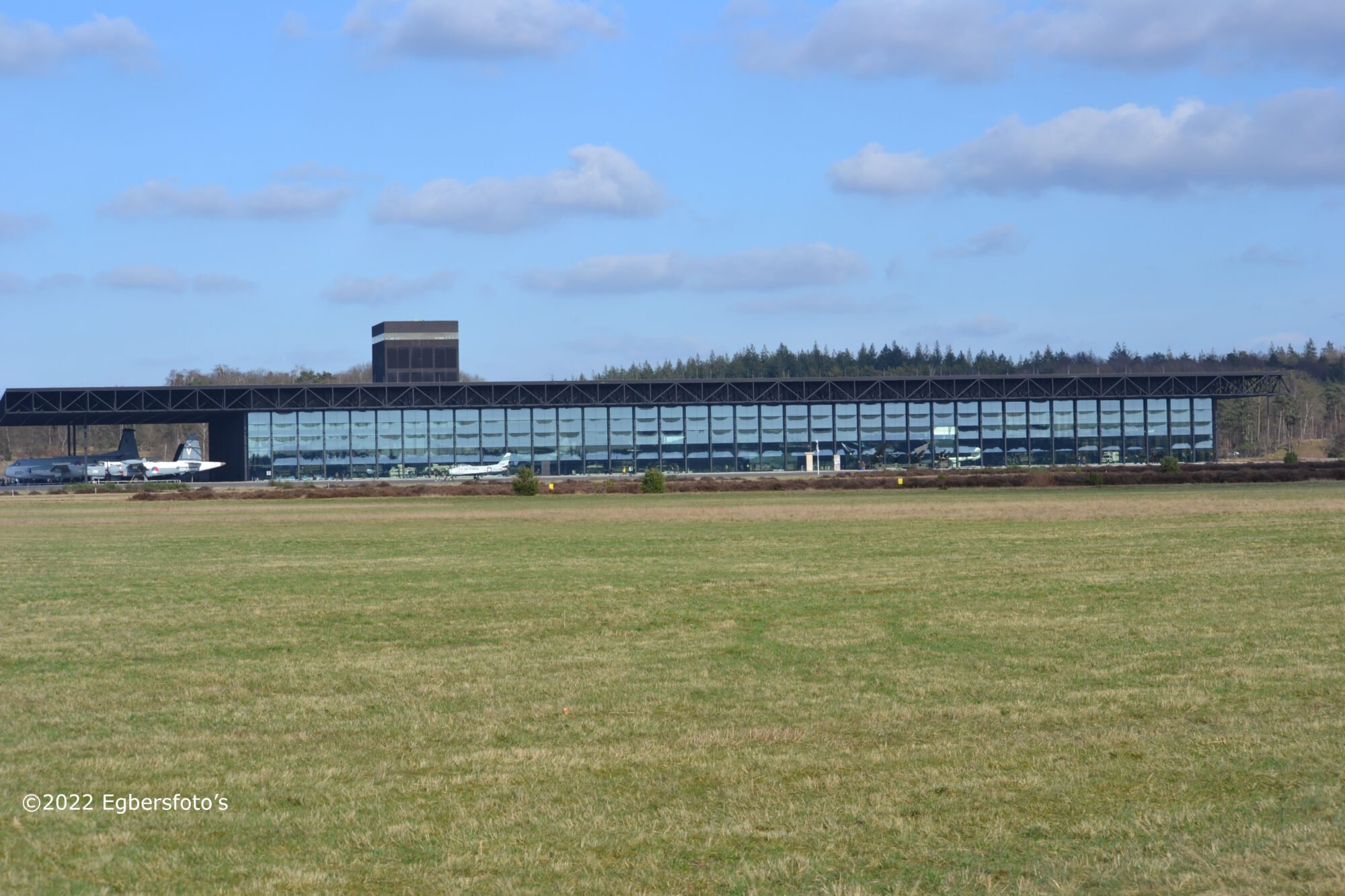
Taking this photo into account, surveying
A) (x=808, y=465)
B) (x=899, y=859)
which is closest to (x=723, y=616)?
(x=899, y=859)

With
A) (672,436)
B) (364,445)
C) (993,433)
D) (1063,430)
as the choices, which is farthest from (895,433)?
(364,445)

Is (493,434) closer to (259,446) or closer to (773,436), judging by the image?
(259,446)

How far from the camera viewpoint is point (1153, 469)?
78.9 metres

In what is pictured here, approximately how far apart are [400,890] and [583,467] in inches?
3921

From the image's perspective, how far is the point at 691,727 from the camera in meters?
10.7

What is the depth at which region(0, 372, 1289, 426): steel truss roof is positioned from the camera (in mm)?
101500

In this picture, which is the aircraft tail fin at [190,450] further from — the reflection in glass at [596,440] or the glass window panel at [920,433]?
the glass window panel at [920,433]

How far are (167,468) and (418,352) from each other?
25852mm

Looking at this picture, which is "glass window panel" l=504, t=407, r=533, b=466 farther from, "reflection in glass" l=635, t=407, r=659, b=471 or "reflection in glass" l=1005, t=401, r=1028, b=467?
"reflection in glass" l=1005, t=401, r=1028, b=467

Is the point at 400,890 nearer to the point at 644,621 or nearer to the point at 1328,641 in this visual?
the point at 644,621

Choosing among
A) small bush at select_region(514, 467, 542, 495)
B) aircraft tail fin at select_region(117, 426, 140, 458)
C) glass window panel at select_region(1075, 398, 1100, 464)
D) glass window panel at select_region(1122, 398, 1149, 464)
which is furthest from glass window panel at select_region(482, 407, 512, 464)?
glass window panel at select_region(1122, 398, 1149, 464)

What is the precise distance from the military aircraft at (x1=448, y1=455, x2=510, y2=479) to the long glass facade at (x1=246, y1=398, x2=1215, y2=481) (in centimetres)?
60

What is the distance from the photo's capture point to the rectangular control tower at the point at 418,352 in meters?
108

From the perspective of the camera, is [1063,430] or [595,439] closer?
[595,439]
